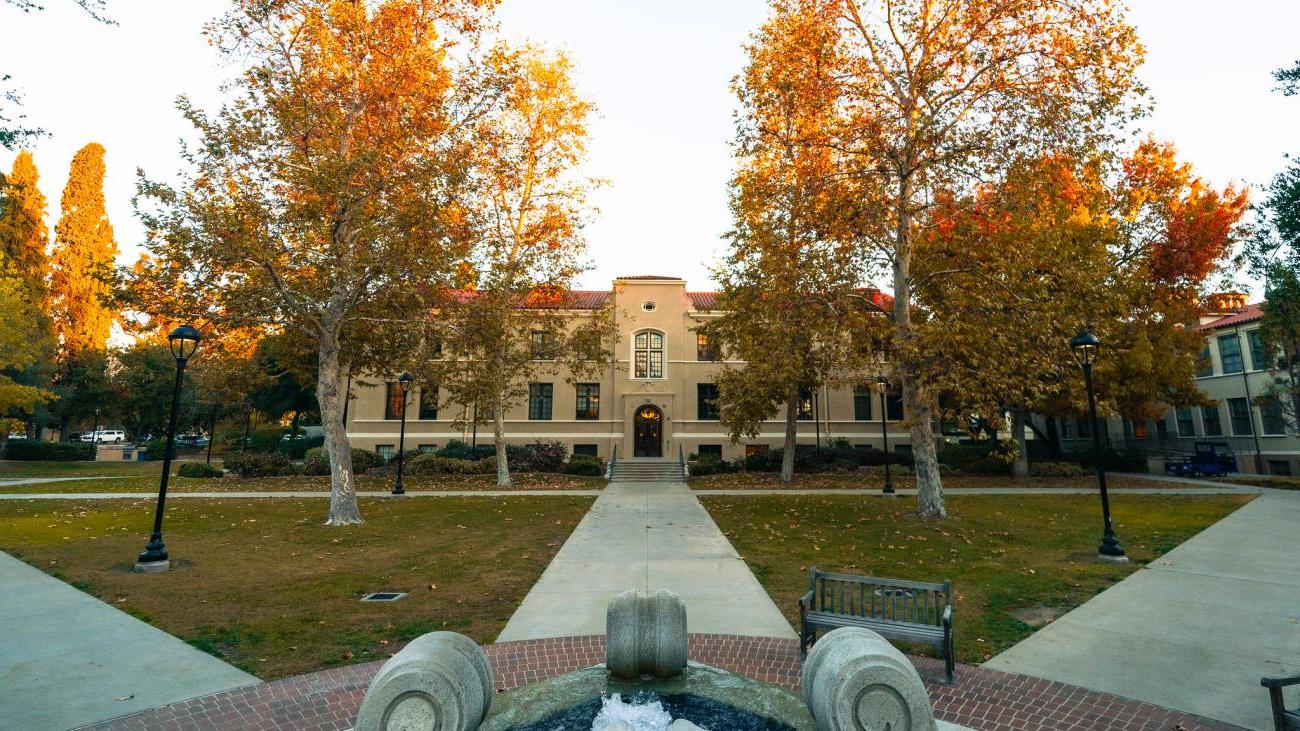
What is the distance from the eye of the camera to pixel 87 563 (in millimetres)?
10477

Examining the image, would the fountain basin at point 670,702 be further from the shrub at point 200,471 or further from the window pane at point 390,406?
the window pane at point 390,406

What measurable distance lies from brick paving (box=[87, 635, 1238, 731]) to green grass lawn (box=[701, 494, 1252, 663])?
838mm

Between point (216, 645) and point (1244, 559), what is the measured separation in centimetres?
1627

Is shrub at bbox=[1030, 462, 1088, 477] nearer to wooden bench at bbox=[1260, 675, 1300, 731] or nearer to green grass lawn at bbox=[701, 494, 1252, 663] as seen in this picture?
green grass lawn at bbox=[701, 494, 1252, 663]

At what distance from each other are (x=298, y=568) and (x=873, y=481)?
74.9 feet

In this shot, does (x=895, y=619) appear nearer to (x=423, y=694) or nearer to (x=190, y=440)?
(x=423, y=694)

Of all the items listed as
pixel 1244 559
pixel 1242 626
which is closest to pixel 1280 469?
pixel 1244 559

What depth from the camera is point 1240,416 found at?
33.2 metres

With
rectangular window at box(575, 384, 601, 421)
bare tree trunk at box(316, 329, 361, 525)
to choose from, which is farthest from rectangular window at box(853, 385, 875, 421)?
bare tree trunk at box(316, 329, 361, 525)

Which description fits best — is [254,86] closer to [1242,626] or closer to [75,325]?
[1242,626]

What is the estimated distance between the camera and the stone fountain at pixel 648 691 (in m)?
3.81

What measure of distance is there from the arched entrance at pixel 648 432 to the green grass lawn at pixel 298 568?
642 inches

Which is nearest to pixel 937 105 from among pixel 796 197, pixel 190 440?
pixel 796 197

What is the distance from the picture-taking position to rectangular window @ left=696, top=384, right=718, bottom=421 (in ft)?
116
